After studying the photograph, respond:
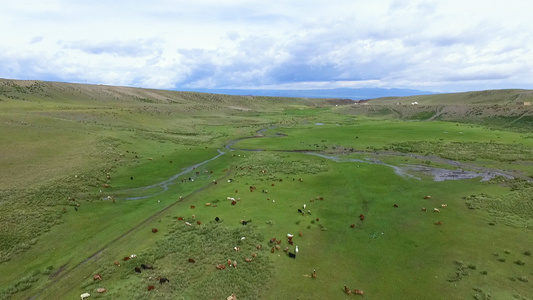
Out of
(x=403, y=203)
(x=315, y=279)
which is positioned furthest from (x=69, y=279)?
(x=403, y=203)

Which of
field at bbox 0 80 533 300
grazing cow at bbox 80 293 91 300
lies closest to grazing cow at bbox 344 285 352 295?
field at bbox 0 80 533 300

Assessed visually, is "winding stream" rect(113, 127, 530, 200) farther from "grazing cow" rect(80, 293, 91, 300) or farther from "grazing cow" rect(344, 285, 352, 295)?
"grazing cow" rect(344, 285, 352, 295)

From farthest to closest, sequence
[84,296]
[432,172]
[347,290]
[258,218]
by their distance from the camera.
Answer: [432,172] < [258,218] < [347,290] < [84,296]

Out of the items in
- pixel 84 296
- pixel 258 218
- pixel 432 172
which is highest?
pixel 432 172

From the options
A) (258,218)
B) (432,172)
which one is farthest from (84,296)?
(432,172)

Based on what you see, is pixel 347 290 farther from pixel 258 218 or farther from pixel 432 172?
pixel 432 172

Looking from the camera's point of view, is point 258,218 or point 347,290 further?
point 258,218

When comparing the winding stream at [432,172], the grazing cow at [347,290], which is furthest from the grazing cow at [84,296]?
the winding stream at [432,172]

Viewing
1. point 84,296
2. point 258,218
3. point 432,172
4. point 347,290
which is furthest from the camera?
point 432,172

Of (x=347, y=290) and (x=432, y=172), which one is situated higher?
(x=432, y=172)

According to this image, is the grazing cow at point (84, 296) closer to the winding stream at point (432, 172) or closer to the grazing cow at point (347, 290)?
the grazing cow at point (347, 290)
